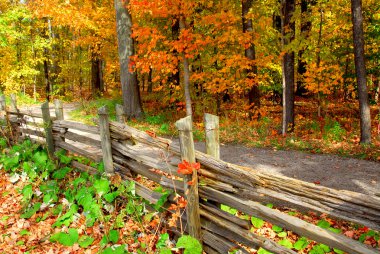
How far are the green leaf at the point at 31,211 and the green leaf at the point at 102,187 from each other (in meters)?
1.48

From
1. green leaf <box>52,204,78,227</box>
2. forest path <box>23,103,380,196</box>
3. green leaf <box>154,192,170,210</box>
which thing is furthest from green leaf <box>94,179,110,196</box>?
forest path <box>23,103,380,196</box>

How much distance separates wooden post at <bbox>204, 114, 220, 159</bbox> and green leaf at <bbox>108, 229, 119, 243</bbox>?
1.92m

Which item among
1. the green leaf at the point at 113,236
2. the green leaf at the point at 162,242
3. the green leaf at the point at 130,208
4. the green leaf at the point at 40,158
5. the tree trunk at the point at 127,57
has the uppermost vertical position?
the tree trunk at the point at 127,57

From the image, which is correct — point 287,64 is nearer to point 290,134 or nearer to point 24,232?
point 290,134

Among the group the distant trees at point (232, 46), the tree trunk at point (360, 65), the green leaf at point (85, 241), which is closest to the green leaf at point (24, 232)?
the green leaf at point (85, 241)

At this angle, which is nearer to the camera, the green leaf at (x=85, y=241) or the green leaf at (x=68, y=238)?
the green leaf at (x=68, y=238)

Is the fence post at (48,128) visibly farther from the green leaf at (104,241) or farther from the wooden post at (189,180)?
the wooden post at (189,180)

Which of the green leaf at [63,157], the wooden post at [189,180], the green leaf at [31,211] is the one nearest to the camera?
the wooden post at [189,180]

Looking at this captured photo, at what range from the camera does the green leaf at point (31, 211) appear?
18.0 feet

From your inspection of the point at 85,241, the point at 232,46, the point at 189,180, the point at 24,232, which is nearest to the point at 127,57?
the point at 232,46

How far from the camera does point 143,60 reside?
34.1ft

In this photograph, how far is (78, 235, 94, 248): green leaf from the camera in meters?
4.48

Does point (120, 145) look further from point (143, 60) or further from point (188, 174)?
point (143, 60)

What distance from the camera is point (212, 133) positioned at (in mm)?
3650
